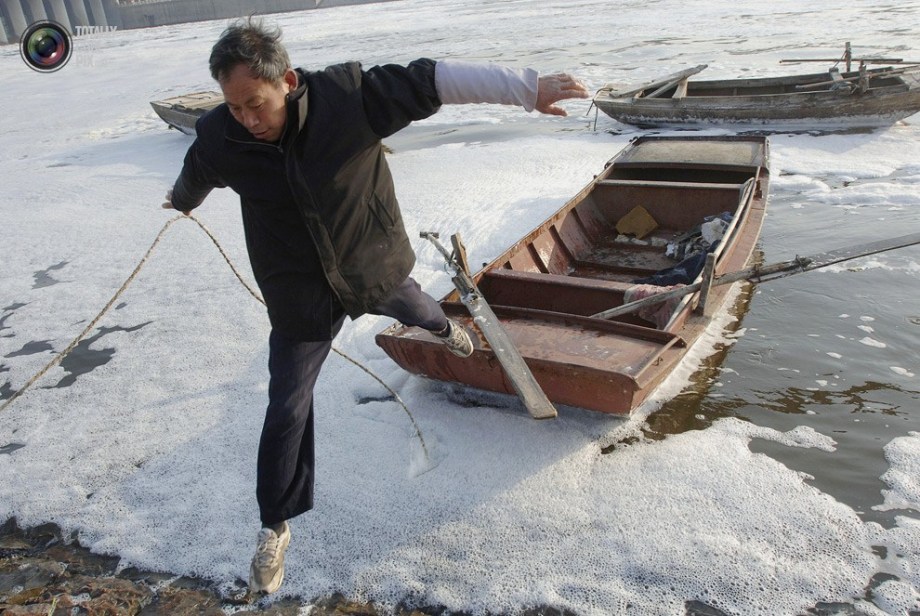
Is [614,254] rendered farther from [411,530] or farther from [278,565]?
[278,565]

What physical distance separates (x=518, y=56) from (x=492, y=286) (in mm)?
17356

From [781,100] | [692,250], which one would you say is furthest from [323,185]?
[781,100]

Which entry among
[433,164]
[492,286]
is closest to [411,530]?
[492,286]

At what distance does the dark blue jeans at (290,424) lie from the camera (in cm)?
249

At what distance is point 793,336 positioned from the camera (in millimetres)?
4793

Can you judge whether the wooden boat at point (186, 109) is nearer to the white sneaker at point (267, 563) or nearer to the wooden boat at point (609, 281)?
the wooden boat at point (609, 281)

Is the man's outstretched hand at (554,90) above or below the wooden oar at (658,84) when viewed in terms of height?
above

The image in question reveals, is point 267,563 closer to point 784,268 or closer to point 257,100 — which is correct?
point 257,100

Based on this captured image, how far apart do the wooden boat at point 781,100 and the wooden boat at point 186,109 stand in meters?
7.38

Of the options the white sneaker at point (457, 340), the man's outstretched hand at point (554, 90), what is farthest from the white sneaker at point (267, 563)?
the man's outstretched hand at point (554, 90)

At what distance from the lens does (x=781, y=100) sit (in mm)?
10078

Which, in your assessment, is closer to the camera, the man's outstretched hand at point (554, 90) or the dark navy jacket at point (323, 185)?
the dark navy jacket at point (323, 185)

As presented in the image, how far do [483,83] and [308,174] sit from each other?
0.67m

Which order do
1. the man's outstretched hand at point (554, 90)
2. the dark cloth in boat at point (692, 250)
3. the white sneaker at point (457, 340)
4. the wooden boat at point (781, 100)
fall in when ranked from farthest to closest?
1. the wooden boat at point (781, 100)
2. the dark cloth in boat at point (692, 250)
3. the white sneaker at point (457, 340)
4. the man's outstretched hand at point (554, 90)
